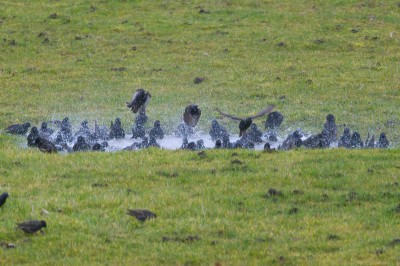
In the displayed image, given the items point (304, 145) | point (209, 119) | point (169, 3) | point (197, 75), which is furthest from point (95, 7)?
point (304, 145)

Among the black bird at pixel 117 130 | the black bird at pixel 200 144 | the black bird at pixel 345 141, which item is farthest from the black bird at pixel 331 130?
the black bird at pixel 117 130

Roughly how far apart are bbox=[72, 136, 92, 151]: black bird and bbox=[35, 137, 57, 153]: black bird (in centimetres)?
64

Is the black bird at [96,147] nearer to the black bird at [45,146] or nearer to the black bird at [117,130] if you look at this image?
the black bird at [45,146]

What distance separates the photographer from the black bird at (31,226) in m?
10.8

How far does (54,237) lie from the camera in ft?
35.3

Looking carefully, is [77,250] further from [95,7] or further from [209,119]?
[95,7]

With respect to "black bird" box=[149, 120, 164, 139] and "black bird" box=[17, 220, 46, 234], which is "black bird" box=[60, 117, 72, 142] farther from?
"black bird" box=[17, 220, 46, 234]

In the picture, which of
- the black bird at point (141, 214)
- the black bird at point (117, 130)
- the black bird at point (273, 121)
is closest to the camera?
the black bird at point (141, 214)

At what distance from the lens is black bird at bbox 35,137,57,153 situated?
54.2ft

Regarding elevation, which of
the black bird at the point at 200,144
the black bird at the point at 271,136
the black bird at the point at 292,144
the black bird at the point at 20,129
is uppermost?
the black bird at the point at 292,144

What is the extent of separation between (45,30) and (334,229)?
2439 cm

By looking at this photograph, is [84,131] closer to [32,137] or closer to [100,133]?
[100,133]

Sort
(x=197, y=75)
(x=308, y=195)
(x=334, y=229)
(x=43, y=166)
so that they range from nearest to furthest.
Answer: (x=334, y=229)
(x=308, y=195)
(x=43, y=166)
(x=197, y=75)

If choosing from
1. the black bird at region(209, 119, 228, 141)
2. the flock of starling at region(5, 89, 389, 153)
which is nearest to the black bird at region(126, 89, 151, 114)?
the flock of starling at region(5, 89, 389, 153)
